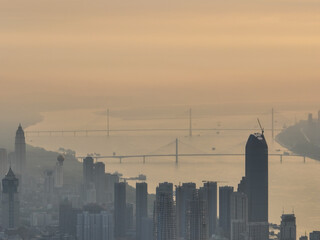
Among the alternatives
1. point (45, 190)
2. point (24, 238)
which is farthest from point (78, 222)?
point (45, 190)

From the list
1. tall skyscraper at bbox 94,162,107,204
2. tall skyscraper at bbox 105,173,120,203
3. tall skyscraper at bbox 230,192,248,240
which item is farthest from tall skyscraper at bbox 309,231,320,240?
tall skyscraper at bbox 105,173,120,203

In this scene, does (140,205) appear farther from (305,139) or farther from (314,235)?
(305,139)

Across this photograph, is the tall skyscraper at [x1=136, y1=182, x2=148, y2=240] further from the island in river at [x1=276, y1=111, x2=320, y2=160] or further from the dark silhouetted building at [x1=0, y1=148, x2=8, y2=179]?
the island in river at [x1=276, y1=111, x2=320, y2=160]

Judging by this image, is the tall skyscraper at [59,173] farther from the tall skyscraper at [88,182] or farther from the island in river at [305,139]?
the island in river at [305,139]

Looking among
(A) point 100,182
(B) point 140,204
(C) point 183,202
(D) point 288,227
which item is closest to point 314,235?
(D) point 288,227

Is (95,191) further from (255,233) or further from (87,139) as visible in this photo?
(87,139)
